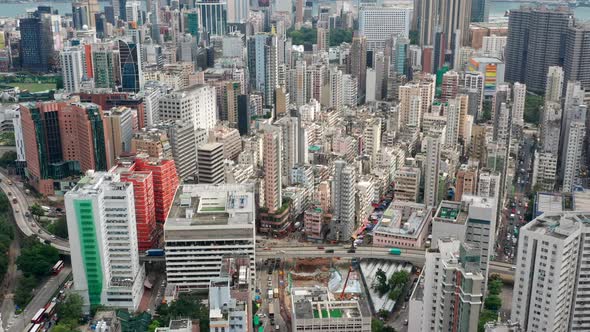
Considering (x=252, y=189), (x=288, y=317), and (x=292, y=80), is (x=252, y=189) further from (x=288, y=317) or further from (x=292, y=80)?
(x=292, y=80)

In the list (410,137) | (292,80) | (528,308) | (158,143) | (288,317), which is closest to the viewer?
(528,308)

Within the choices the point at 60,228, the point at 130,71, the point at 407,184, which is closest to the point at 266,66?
the point at 130,71

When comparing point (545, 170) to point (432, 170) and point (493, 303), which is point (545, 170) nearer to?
point (432, 170)

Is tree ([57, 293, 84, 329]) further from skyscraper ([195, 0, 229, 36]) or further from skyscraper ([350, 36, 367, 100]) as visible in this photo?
skyscraper ([195, 0, 229, 36])

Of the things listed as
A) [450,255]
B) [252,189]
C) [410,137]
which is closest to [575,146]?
[410,137]

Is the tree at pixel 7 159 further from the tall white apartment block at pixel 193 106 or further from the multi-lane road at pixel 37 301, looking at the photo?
the multi-lane road at pixel 37 301
